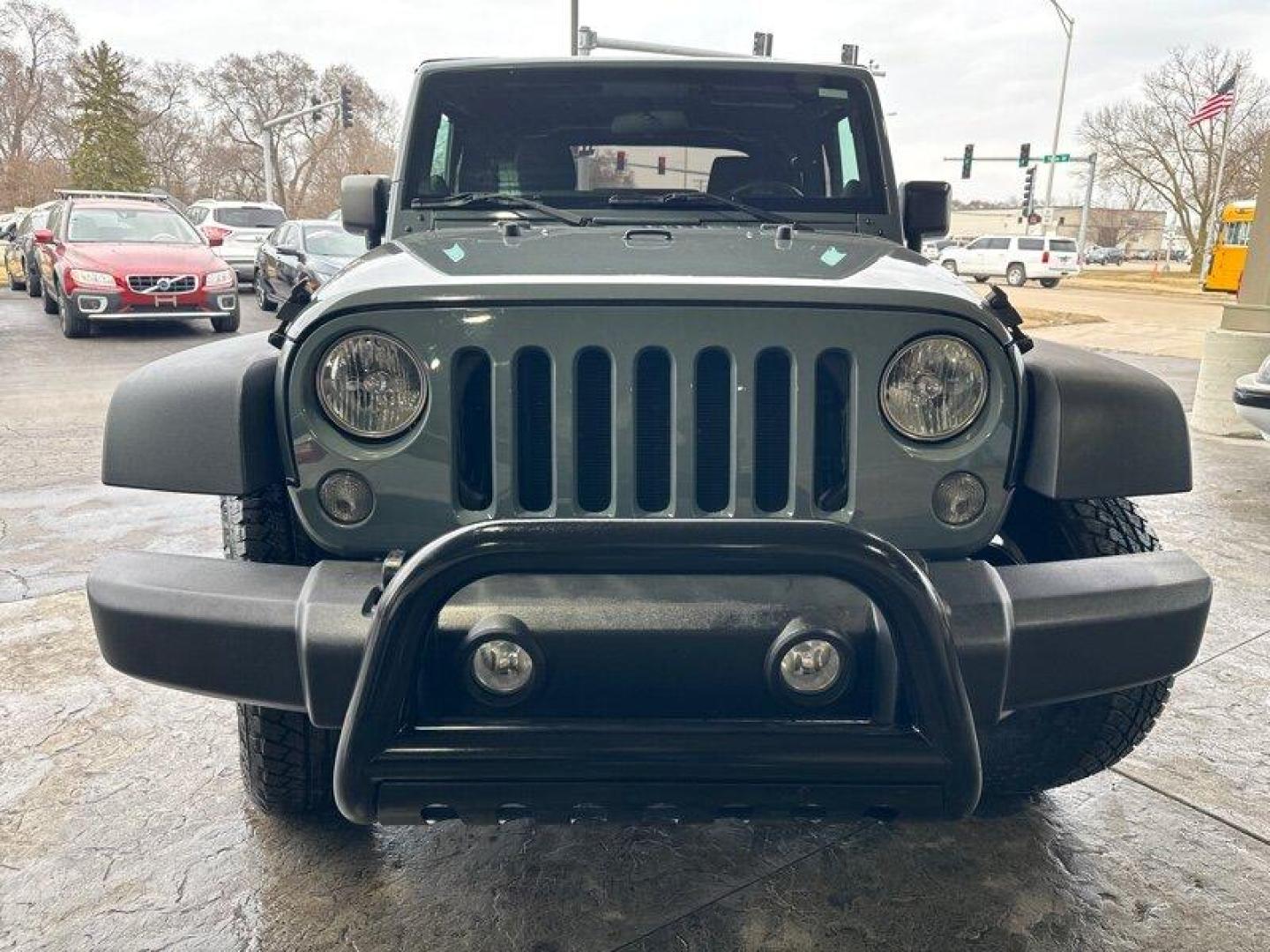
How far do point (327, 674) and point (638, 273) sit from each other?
3.00 feet

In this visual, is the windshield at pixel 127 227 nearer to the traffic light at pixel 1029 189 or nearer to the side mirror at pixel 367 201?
the side mirror at pixel 367 201

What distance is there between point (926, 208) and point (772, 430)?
147 centimetres

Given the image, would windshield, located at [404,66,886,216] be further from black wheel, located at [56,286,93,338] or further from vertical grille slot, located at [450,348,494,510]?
black wheel, located at [56,286,93,338]

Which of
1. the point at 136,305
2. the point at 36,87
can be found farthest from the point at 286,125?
the point at 136,305

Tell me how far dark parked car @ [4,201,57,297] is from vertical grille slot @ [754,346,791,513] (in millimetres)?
14377

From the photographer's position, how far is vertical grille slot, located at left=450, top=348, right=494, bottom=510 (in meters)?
1.79

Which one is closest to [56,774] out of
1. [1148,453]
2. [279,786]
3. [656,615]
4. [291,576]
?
[279,786]

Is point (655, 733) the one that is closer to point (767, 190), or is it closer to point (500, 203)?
point (500, 203)

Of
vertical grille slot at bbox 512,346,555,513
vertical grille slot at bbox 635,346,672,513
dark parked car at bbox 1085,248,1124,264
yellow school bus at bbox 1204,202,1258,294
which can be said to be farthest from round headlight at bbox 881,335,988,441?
dark parked car at bbox 1085,248,1124,264

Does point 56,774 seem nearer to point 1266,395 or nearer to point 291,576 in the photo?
point 291,576

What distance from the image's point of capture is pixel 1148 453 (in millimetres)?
1969

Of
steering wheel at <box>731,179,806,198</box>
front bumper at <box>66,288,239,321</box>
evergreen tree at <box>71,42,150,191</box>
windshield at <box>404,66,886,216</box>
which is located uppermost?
Result: evergreen tree at <box>71,42,150,191</box>

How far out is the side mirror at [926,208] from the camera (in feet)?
9.66

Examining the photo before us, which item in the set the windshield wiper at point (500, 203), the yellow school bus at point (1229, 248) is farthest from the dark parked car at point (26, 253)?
the yellow school bus at point (1229, 248)
